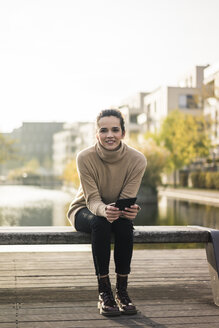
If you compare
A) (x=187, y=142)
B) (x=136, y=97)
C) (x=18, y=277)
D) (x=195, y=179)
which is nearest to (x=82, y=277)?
(x=18, y=277)

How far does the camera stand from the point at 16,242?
407 cm

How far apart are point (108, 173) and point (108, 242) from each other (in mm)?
602

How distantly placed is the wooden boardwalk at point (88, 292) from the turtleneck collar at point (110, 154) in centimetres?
114

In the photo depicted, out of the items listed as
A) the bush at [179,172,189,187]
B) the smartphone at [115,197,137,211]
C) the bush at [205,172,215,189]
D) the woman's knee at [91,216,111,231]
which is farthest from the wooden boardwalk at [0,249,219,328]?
the bush at [179,172,189,187]

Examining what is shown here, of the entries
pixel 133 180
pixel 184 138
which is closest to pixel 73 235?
pixel 133 180

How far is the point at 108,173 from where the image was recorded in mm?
4098

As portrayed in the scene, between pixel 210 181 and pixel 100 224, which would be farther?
pixel 210 181

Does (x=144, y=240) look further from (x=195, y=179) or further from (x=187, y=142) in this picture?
(x=187, y=142)

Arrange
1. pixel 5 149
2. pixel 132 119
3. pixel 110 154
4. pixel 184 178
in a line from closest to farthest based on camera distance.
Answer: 1. pixel 110 154
2. pixel 184 178
3. pixel 5 149
4. pixel 132 119

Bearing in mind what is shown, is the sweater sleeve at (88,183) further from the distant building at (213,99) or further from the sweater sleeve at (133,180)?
the distant building at (213,99)

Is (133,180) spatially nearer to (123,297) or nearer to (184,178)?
(123,297)

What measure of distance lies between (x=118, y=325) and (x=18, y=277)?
1737 mm

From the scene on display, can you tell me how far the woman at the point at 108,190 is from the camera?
3.80 metres

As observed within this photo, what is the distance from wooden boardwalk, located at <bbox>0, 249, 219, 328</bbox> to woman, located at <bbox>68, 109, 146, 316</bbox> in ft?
1.00
